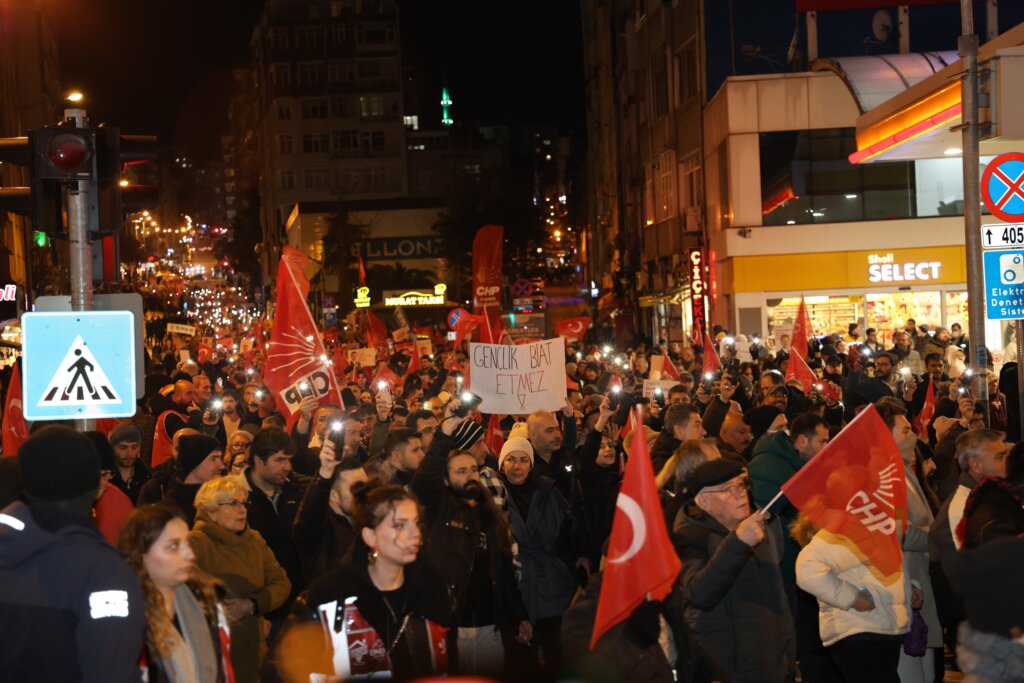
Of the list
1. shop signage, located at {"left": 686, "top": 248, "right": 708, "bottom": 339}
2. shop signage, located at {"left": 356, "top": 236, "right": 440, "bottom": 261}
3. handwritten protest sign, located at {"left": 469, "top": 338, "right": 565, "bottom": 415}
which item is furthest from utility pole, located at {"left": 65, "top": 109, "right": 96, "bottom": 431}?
shop signage, located at {"left": 356, "top": 236, "right": 440, "bottom": 261}

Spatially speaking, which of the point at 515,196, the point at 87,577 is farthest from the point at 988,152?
the point at 515,196

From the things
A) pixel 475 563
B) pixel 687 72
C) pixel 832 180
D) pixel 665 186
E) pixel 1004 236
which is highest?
pixel 687 72

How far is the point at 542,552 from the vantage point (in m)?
8.46

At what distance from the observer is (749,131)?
34.5 metres

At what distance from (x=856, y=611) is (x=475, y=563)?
6.99 ft

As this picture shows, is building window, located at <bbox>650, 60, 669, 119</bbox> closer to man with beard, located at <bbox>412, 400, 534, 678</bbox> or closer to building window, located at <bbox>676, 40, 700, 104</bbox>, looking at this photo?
building window, located at <bbox>676, 40, 700, 104</bbox>

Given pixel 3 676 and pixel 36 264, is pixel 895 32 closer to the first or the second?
pixel 36 264

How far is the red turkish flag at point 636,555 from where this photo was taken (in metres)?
4.97

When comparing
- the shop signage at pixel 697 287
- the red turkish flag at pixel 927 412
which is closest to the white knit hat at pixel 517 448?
the red turkish flag at pixel 927 412

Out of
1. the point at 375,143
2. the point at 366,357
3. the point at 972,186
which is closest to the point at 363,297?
the point at 366,357

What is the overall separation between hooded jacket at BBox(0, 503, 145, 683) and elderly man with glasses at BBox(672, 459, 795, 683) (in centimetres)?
257

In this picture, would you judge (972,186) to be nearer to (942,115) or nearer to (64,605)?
(942,115)

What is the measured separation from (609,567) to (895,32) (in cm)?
3548

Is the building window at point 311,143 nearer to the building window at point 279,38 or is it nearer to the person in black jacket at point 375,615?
the building window at point 279,38
